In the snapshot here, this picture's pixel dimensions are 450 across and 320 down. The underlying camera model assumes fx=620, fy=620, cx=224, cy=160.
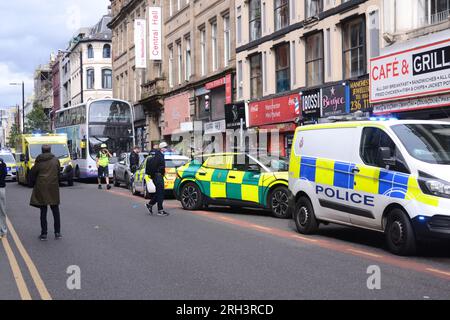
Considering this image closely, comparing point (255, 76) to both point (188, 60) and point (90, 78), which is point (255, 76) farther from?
point (90, 78)

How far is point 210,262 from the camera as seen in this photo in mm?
8422

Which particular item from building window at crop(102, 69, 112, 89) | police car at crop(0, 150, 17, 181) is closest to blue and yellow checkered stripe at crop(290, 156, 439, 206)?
police car at crop(0, 150, 17, 181)

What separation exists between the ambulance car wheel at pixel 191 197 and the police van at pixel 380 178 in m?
4.54

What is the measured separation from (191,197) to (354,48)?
9.01 m

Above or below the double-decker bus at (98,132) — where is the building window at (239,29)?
above

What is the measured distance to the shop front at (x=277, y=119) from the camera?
24.6 meters

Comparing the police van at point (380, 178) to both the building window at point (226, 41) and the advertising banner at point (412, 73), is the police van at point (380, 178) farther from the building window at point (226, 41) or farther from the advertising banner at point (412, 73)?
the building window at point (226, 41)

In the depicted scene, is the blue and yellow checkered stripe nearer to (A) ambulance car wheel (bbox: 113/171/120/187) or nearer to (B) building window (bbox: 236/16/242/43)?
(A) ambulance car wheel (bbox: 113/171/120/187)

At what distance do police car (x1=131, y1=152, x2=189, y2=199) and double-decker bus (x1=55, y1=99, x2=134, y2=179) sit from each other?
9.19 meters

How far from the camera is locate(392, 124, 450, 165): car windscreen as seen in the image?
8719 mm

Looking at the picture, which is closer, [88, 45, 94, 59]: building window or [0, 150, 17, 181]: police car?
[0, 150, 17, 181]: police car

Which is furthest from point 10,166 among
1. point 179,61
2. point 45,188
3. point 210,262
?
point 210,262

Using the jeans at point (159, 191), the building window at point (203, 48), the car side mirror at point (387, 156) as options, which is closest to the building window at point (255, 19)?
the building window at point (203, 48)

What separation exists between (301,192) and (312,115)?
12.1 meters
